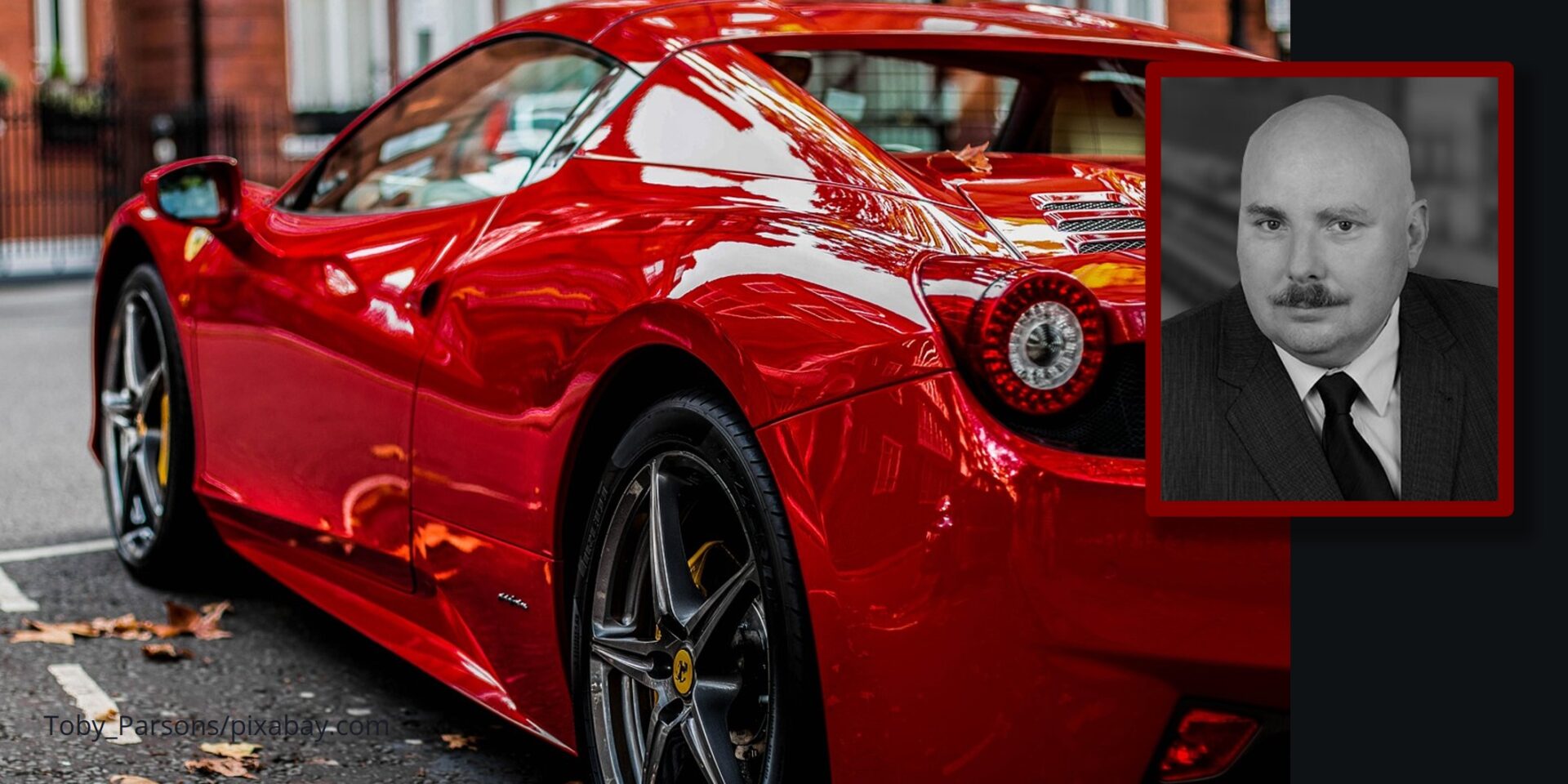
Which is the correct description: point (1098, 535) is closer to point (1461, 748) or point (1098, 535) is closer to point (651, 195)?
point (1461, 748)

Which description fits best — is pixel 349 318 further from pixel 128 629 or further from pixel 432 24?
pixel 432 24

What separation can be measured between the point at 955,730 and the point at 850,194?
0.81 metres

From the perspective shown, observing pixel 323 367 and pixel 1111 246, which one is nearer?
pixel 1111 246

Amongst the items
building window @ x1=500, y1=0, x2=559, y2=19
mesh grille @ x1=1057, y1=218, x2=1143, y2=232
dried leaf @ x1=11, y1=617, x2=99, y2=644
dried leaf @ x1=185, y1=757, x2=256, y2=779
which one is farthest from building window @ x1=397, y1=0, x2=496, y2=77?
mesh grille @ x1=1057, y1=218, x2=1143, y2=232

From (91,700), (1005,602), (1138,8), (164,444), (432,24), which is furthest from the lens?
(432,24)

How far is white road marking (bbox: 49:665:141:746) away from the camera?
12.7 ft

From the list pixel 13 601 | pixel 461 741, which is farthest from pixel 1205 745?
pixel 13 601

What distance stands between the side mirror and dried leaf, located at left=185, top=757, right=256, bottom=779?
52.1 inches

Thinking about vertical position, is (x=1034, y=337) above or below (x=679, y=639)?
above

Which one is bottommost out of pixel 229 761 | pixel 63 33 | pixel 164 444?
pixel 229 761

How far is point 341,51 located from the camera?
27266 mm

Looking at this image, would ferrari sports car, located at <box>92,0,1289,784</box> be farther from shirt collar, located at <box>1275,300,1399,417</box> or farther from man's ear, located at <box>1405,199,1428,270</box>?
man's ear, located at <box>1405,199,1428,270</box>

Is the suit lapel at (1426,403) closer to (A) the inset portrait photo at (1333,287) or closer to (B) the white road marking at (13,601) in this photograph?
(A) the inset portrait photo at (1333,287)

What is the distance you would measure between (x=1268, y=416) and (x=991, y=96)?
2018 millimetres
